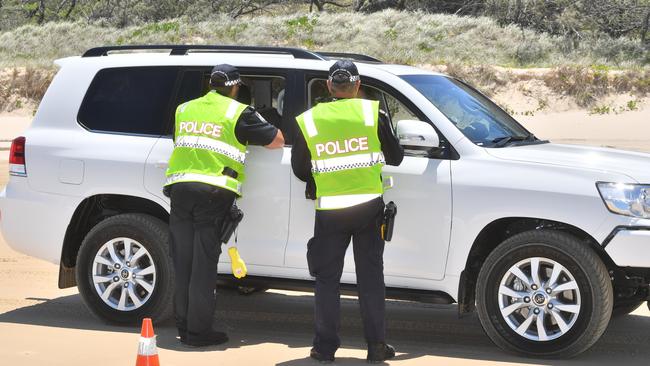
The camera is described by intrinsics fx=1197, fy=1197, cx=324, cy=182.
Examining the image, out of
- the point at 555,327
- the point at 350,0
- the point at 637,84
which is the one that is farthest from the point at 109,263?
the point at 350,0

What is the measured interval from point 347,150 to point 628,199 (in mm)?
1596

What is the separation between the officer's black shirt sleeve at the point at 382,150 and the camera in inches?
263

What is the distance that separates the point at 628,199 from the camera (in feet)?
21.9

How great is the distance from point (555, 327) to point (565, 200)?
74 centimetres

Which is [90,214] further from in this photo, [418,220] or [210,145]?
[418,220]

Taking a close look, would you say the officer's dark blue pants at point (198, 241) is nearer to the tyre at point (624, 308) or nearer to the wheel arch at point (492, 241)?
the wheel arch at point (492, 241)

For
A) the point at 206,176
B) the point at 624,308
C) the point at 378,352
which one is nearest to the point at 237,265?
the point at 206,176

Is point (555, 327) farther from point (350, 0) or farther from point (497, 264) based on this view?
point (350, 0)

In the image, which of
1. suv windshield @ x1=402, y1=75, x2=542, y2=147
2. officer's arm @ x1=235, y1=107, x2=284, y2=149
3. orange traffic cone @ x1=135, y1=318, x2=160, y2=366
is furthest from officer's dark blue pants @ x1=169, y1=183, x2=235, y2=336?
orange traffic cone @ x1=135, y1=318, x2=160, y2=366

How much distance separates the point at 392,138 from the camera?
668 centimetres

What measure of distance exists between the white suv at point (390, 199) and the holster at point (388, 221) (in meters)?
0.51

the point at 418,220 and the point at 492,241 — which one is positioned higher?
the point at 418,220

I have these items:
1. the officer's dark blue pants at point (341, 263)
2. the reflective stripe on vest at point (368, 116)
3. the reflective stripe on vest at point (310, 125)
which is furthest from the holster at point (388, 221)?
the reflective stripe on vest at point (310, 125)

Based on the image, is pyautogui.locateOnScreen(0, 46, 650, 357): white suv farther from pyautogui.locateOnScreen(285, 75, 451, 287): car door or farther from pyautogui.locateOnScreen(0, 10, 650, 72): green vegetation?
pyautogui.locateOnScreen(0, 10, 650, 72): green vegetation
